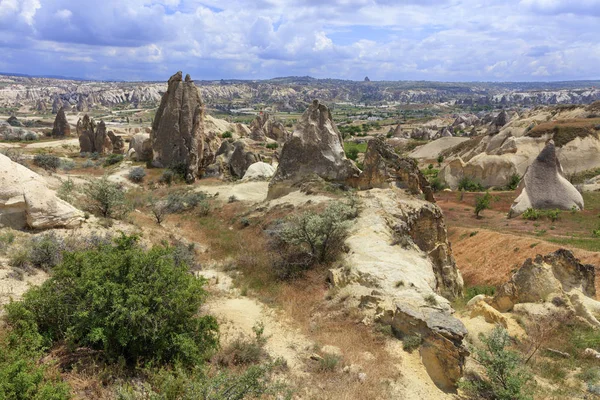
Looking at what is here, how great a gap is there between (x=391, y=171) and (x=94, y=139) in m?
34.9

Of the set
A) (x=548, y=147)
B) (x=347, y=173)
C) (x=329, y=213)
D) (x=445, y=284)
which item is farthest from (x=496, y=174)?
(x=329, y=213)

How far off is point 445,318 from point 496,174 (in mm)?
42186

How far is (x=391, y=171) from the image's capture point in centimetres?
1972

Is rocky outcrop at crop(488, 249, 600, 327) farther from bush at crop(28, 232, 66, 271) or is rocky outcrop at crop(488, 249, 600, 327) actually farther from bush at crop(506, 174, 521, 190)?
bush at crop(506, 174, 521, 190)

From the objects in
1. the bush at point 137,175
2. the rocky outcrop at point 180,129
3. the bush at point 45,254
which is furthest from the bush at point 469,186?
the bush at point 45,254

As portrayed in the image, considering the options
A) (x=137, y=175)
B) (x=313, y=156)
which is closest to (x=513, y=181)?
(x=313, y=156)

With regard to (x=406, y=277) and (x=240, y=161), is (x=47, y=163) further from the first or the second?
(x=406, y=277)

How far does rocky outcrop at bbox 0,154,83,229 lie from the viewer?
37.0ft

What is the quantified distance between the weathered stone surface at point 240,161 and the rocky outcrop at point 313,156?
12.2 m

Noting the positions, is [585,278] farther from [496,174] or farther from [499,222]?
[496,174]

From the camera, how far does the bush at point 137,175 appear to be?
3041 centimetres

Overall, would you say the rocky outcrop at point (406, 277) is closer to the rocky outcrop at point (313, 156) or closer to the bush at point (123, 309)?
the bush at point (123, 309)

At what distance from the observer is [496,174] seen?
4488cm

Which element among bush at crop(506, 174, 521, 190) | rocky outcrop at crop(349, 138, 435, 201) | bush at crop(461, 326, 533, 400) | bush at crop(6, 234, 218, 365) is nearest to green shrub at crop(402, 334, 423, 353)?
bush at crop(461, 326, 533, 400)
